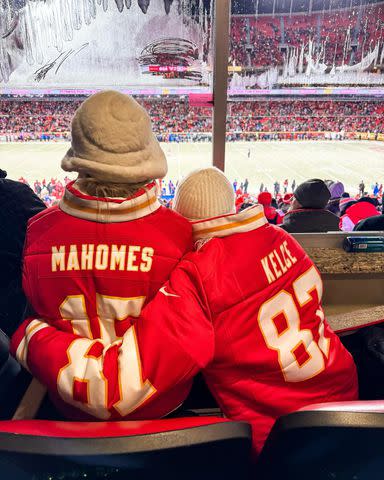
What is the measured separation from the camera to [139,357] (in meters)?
0.62

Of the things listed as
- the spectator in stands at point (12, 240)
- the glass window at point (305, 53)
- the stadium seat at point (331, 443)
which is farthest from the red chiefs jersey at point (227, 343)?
the glass window at point (305, 53)

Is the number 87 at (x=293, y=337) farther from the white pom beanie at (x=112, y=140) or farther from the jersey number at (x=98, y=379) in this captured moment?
the white pom beanie at (x=112, y=140)

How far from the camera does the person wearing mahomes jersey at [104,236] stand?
69 cm

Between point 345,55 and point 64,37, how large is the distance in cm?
170

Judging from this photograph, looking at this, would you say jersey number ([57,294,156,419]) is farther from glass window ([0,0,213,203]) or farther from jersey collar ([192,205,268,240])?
glass window ([0,0,213,203])

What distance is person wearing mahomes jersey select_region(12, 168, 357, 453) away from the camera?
24.8 inches

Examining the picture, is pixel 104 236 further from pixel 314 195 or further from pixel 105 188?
pixel 314 195

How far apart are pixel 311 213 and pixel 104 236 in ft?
5.03

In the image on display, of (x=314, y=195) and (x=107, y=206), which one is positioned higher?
(x=107, y=206)

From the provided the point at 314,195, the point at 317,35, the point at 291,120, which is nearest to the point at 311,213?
the point at 314,195

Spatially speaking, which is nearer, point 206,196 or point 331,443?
point 331,443

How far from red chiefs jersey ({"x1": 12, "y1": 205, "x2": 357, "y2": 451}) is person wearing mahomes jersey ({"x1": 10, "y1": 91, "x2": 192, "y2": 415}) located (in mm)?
49

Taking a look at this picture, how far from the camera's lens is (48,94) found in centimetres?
191

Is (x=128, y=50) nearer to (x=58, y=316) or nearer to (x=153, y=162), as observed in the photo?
(x=153, y=162)
